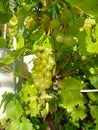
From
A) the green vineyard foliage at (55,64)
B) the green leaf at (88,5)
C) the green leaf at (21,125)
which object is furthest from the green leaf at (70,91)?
the green leaf at (88,5)

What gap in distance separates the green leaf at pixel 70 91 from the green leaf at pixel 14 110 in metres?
0.15

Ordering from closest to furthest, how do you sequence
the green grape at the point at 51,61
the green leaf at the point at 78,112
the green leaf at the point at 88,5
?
the green leaf at the point at 88,5 < the green grape at the point at 51,61 < the green leaf at the point at 78,112

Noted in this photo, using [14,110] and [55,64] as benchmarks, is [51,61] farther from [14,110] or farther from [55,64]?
[14,110]

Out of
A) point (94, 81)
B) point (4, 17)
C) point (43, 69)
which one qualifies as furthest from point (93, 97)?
point (4, 17)

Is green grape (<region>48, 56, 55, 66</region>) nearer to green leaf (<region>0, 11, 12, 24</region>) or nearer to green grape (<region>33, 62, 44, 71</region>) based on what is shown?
green grape (<region>33, 62, 44, 71</region>)

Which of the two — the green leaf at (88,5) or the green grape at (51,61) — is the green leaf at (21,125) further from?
the green leaf at (88,5)

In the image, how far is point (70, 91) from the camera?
633 millimetres

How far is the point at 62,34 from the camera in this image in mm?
535

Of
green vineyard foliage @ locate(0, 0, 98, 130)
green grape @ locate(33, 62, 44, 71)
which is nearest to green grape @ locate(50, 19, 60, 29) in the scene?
green vineyard foliage @ locate(0, 0, 98, 130)

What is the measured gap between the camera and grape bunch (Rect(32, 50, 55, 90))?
62 centimetres

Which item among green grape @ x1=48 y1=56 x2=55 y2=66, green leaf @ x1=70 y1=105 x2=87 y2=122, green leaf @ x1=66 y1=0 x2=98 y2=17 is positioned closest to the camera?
green leaf @ x1=66 y1=0 x2=98 y2=17

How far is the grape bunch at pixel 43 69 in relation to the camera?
0.62m

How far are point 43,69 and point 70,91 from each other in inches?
3.2

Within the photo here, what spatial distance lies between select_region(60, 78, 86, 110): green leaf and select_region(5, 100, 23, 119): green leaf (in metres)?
0.15
